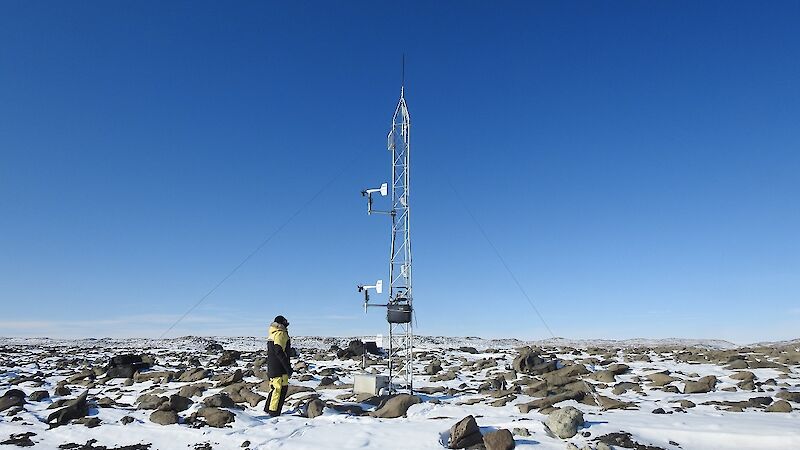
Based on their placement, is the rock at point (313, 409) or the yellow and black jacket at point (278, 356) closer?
the rock at point (313, 409)

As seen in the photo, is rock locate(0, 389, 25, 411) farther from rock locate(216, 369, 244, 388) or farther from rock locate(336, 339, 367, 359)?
rock locate(336, 339, 367, 359)

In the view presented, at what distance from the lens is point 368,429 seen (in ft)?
37.0

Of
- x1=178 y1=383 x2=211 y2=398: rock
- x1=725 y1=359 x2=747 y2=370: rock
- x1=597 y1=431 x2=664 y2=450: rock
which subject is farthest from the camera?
x1=725 y1=359 x2=747 y2=370: rock

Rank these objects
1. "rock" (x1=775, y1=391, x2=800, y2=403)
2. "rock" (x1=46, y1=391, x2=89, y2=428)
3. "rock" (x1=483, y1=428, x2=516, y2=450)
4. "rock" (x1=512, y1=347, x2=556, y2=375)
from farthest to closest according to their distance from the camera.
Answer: "rock" (x1=512, y1=347, x2=556, y2=375), "rock" (x1=775, y1=391, x2=800, y2=403), "rock" (x1=46, y1=391, x2=89, y2=428), "rock" (x1=483, y1=428, x2=516, y2=450)

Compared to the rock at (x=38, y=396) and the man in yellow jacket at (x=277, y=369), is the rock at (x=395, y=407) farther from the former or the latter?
the rock at (x=38, y=396)

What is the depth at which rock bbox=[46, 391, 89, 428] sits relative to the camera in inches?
507

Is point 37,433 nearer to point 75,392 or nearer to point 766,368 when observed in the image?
point 75,392

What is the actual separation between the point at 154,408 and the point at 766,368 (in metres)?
24.4

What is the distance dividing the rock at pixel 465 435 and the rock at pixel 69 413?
9.98m

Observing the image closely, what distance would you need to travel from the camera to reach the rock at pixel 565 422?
1023 cm

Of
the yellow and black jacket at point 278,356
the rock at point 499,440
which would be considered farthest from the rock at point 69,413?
the rock at point 499,440

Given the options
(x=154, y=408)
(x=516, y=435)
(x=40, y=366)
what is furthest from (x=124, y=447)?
(x=40, y=366)

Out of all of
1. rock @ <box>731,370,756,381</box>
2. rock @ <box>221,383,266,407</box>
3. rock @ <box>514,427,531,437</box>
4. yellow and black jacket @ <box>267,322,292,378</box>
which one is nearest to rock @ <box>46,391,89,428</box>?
rock @ <box>221,383,266,407</box>

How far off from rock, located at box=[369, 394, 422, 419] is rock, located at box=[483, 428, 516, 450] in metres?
3.69
